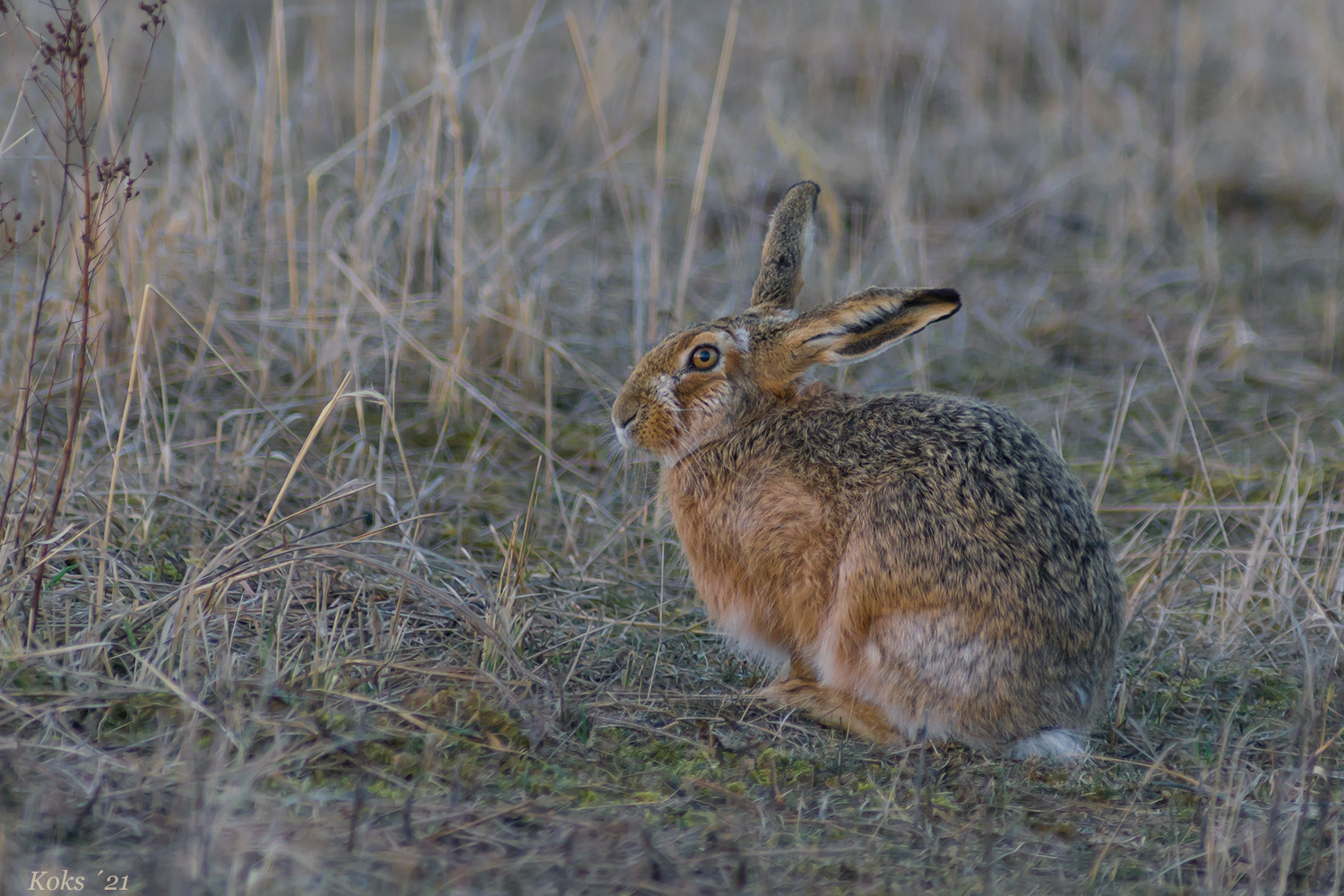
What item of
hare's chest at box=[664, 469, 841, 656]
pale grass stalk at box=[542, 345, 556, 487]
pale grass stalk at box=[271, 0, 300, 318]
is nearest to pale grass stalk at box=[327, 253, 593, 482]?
pale grass stalk at box=[542, 345, 556, 487]

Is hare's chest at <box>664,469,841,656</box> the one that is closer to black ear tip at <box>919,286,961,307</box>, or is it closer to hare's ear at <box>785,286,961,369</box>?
hare's ear at <box>785,286,961,369</box>

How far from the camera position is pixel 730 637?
399 centimetres

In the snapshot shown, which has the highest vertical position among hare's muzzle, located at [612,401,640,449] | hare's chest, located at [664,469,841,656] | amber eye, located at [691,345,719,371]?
amber eye, located at [691,345,719,371]

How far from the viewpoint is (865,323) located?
12.6 feet

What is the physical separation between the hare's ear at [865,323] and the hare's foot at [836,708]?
3.19 feet

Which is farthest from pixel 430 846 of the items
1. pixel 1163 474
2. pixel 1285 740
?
pixel 1163 474

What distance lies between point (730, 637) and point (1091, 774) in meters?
1.09

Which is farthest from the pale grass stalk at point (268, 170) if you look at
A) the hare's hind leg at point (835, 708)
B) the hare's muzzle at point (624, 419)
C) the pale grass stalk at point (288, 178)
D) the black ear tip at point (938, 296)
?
the black ear tip at point (938, 296)

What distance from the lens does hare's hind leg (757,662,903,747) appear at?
12.0 feet

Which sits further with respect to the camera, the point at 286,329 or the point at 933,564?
the point at 286,329

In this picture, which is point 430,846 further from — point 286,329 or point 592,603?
point 286,329

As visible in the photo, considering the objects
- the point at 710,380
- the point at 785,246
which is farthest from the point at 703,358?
the point at 785,246

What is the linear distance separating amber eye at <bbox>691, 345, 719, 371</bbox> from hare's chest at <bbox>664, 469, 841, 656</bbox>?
0.37 meters

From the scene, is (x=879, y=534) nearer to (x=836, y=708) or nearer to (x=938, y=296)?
(x=836, y=708)
